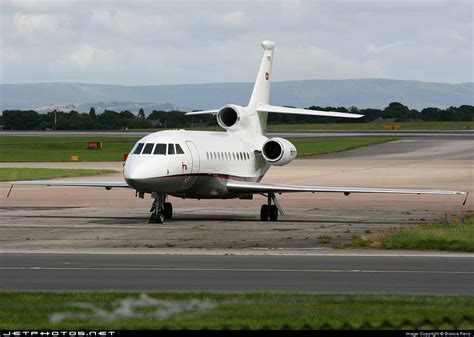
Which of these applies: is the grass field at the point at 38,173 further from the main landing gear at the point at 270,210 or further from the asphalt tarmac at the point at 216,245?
the main landing gear at the point at 270,210

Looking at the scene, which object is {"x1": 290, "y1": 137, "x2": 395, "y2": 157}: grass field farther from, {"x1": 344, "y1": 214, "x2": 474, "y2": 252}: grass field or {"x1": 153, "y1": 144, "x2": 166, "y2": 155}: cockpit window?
{"x1": 344, "y1": 214, "x2": 474, "y2": 252}: grass field

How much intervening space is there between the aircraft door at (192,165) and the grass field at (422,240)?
7570 millimetres

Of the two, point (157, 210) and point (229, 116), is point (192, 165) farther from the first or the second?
point (229, 116)

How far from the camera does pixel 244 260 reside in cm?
2375

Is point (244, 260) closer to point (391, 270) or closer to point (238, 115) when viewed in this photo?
point (391, 270)

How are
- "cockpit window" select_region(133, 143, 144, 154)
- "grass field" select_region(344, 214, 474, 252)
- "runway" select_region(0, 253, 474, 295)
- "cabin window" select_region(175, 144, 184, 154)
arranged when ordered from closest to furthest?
"runway" select_region(0, 253, 474, 295) < "grass field" select_region(344, 214, 474, 252) < "cockpit window" select_region(133, 143, 144, 154) < "cabin window" select_region(175, 144, 184, 154)

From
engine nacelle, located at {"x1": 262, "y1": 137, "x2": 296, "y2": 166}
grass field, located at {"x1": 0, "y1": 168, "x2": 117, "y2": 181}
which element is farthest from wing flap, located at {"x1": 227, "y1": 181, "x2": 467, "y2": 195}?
grass field, located at {"x1": 0, "y1": 168, "x2": 117, "y2": 181}

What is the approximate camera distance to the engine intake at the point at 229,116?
131 feet

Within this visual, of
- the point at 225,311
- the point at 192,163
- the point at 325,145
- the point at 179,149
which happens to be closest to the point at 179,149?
the point at 179,149

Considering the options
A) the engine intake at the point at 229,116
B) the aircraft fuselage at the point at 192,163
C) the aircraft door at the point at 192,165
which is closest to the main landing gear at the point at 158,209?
the aircraft fuselage at the point at 192,163

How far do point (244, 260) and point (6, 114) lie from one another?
167536mm

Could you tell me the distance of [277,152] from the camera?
38.3 m

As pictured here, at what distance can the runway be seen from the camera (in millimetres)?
19109

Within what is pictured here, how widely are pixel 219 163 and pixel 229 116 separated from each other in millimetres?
4179
